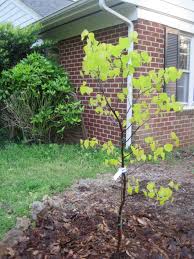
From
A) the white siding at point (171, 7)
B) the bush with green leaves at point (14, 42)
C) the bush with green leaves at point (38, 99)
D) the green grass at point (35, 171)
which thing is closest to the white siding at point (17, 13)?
the bush with green leaves at point (14, 42)

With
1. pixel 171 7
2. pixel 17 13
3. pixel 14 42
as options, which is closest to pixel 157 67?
pixel 171 7

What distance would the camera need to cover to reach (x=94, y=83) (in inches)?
261

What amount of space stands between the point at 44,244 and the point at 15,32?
5.59 m

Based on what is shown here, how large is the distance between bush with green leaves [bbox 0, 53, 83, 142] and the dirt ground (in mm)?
2702

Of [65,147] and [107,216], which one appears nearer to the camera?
[107,216]

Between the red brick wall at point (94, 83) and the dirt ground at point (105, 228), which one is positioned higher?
the red brick wall at point (94, 83)

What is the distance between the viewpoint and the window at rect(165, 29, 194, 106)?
6.34m

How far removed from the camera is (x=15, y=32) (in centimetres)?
719

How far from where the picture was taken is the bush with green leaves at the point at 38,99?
6441mm

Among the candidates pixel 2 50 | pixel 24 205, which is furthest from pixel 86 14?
pixel 24 205

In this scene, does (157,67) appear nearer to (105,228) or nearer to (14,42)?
(14,42)

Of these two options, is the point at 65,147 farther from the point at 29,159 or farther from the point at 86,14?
the point at 86,14

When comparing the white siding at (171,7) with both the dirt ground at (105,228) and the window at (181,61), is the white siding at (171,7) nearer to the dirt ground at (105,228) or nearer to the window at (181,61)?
the window at (181,61)

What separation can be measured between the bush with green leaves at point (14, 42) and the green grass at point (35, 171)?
206 cm
